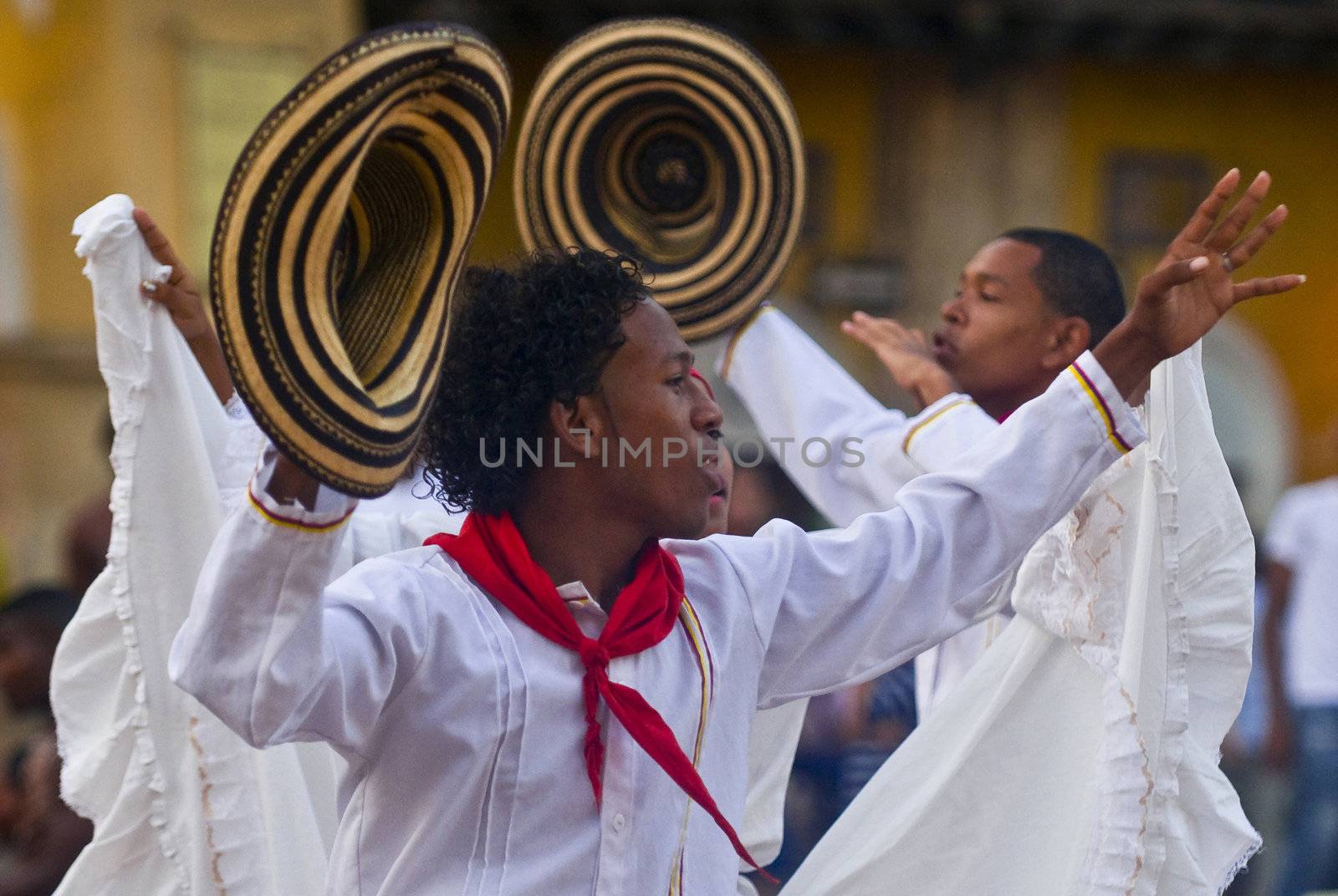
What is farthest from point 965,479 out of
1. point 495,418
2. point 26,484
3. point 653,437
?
point 26,484

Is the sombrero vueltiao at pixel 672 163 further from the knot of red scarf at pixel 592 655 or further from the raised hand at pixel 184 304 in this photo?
the knot of red scarf at pixel 592 655

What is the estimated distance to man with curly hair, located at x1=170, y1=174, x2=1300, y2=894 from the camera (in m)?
2.01

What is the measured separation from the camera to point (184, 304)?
3012mm

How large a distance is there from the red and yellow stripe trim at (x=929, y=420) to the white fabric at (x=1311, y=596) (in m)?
3.50

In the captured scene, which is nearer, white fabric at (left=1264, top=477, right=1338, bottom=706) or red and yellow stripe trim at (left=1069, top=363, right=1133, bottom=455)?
red and yellow stripe trim at (left=1069, top=363, right=1133, bottom=455)

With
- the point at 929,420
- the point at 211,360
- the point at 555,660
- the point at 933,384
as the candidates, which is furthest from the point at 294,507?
the point at 933,384

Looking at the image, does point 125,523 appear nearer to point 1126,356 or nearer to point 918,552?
point 918,552

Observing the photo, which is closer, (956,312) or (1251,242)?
(1251,242)

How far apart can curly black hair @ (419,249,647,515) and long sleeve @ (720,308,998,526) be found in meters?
1.24

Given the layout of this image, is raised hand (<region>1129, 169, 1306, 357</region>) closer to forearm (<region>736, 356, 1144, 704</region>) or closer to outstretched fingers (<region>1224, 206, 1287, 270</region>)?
outstretched fingers (<region>1224, 206, 1287, 270</region>)

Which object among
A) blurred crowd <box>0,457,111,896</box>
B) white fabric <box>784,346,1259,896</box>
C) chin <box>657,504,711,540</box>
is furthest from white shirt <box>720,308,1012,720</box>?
blurred crowd <box>0,457,111,896</box>

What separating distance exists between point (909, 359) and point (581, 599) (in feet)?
4.79

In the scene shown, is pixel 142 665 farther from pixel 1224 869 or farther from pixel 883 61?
pixel 883 61

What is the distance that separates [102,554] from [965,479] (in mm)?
2847
